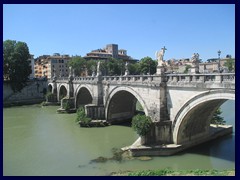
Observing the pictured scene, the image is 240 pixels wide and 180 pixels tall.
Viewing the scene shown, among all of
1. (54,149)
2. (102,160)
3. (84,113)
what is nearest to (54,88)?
(84,113)

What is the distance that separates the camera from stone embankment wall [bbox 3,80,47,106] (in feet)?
140

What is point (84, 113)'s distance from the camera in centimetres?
2370

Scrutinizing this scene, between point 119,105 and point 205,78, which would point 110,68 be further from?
point 205,78

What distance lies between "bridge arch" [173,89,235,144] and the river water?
2.73 ft

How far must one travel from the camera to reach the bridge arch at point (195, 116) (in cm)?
1277

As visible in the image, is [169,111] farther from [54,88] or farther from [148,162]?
[54,88]

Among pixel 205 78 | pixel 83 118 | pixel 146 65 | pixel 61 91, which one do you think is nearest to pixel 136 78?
pixel 83 118

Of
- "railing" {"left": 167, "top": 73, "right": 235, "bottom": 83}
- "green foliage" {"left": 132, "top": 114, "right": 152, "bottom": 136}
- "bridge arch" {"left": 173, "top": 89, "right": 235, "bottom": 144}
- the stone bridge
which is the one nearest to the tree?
the stone bridge

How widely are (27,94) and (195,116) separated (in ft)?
122

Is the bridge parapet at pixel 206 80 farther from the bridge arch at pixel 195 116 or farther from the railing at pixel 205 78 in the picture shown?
the bridge arch at pixel 195 116

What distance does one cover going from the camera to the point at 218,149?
1544 centimetres

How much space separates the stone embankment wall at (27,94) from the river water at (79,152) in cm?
2019

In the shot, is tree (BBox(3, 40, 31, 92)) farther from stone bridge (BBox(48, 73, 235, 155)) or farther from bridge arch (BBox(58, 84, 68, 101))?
stone bridge (BBox(48, 73, 235, 155))

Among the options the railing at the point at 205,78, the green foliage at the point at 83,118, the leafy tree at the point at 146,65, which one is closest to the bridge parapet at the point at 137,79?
the railing at the point at 205,78
